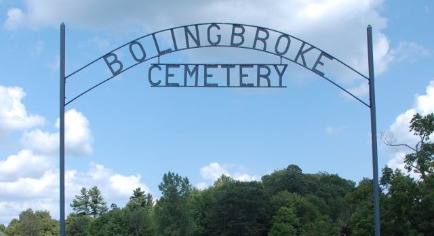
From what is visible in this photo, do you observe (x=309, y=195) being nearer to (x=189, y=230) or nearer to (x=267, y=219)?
(x=267, y=219)

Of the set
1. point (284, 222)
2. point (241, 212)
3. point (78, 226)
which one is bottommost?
point (284, 222)

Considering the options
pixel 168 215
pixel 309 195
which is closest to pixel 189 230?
pixel 168 215

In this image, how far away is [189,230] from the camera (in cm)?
6956

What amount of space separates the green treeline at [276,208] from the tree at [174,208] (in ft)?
0.32

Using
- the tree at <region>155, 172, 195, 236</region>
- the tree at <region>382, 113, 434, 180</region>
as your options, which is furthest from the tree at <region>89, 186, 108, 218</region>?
the tree at <region>382, 113, 434, 180</region>

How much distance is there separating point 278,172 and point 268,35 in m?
Answer: 77.0

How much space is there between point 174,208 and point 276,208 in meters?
10.8

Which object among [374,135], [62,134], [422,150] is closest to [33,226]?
[422,150]

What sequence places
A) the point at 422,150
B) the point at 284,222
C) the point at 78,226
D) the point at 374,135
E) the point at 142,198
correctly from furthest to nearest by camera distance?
the point at 142,198 < the point at 78,226 < the point at 284,222 < the point at 422,150 < the point at 374,135

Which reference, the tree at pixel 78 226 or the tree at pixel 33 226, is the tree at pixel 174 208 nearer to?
the tree at pixel 78 226

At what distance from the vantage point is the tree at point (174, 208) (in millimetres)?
69875

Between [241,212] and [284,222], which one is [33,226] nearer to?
[241,212]

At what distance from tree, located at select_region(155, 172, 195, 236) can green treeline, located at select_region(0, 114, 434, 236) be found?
99 millimetres

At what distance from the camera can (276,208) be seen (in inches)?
2876
